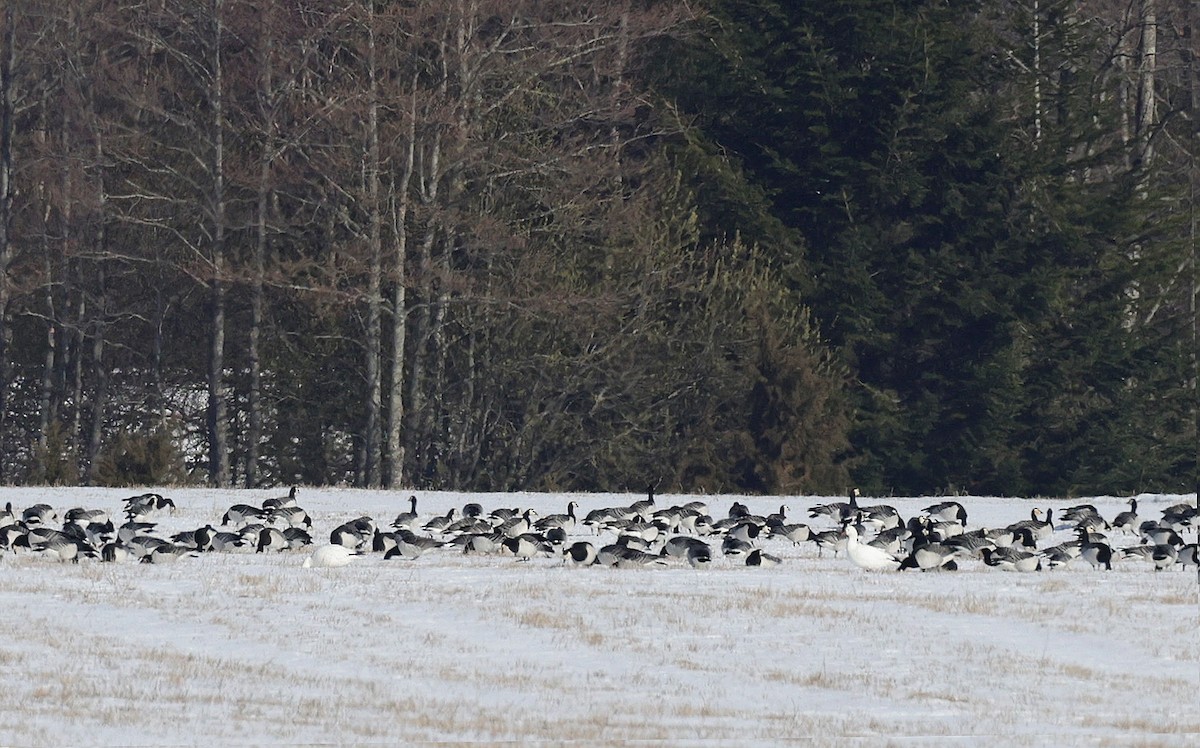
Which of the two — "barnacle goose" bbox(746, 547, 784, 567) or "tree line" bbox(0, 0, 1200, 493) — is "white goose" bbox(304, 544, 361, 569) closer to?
"barnacle goose" bbox(746, 547, 784, 567)

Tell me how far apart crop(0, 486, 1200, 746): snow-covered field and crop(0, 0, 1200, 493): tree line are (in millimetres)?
18835

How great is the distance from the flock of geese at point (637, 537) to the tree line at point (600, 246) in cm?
1196

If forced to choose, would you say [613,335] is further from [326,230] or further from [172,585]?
[172,585]

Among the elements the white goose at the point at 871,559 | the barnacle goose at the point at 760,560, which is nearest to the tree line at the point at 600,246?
the barnacle goose at the point at 760,560

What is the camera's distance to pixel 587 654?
16234mm

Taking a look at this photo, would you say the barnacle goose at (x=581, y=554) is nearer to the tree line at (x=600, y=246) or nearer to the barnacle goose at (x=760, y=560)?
the barnacle goose at (x=760, y=560)

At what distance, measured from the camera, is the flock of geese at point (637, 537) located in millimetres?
23266

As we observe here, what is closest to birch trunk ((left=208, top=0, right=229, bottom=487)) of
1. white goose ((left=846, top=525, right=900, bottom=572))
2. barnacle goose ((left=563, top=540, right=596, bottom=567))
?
barnacle goose ((left=563, top=540, right=596, bottom=567))

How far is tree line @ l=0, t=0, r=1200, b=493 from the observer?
41.7 meters

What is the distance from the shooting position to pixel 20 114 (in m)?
50.8

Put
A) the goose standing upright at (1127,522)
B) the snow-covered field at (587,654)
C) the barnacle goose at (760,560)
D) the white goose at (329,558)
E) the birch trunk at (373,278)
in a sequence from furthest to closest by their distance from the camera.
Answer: the birch trunk at (373,278) → the goose standing upright at (1127,522) → the barnacle goose at (760,560) → the white goose at (329,558) → the snow-covered field at (587,654)

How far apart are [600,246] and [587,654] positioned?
27.6m

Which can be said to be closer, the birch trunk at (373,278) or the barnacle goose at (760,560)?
the barnacle goose at (760,560)

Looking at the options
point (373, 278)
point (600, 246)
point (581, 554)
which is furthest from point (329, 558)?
point (600, 246)
